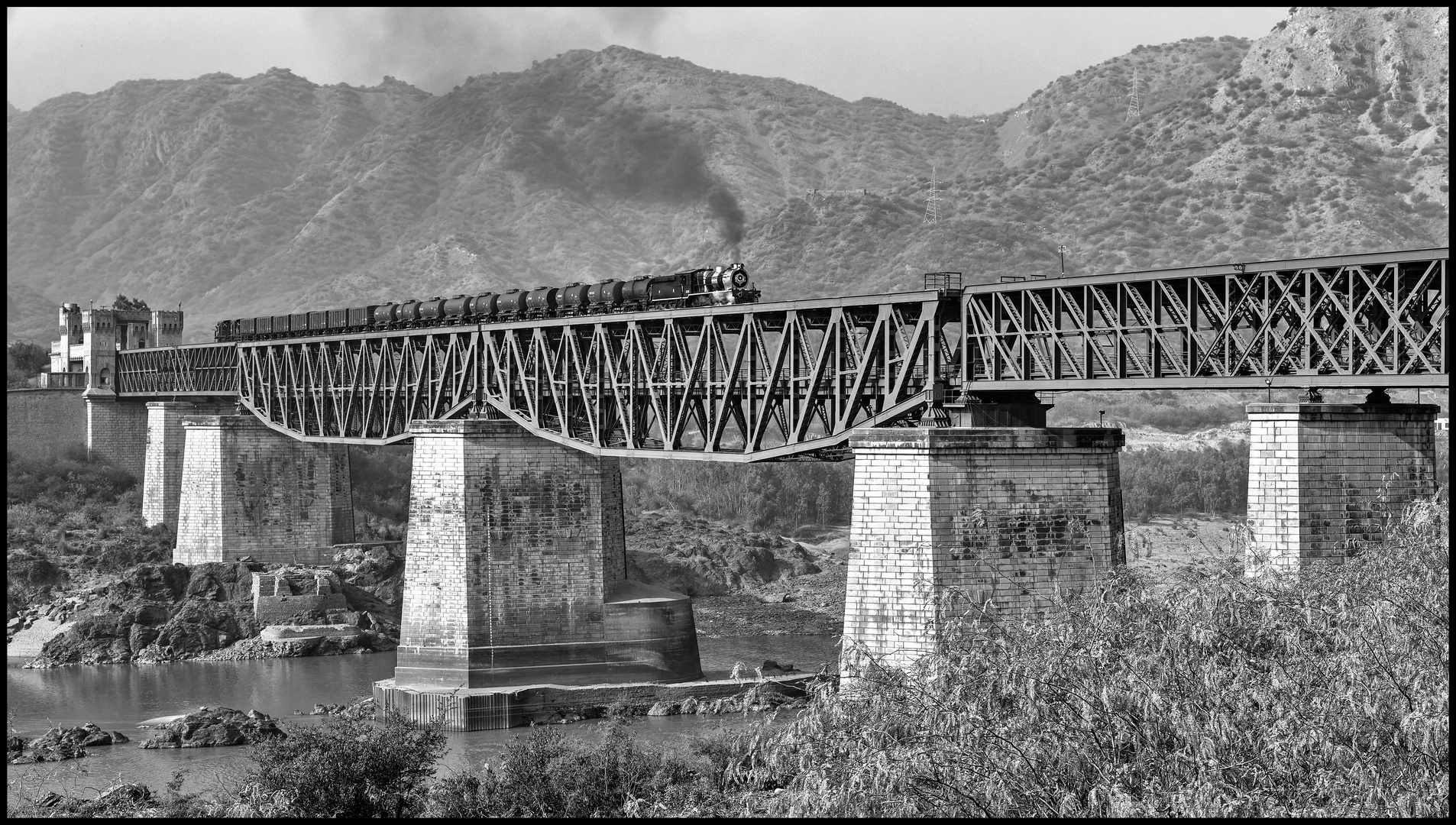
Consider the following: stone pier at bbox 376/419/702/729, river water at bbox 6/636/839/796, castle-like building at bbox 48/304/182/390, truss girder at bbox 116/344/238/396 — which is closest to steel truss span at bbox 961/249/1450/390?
river water at bbox 6/636/839/796

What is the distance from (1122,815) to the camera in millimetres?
20875

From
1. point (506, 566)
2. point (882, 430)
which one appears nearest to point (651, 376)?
point (506, 566)

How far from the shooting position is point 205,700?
201ft

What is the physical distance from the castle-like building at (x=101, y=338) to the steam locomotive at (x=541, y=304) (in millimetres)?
25204

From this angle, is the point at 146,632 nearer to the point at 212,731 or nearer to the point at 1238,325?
the point at 212,731

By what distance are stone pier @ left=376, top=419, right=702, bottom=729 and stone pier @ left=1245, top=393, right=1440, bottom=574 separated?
1033 inches

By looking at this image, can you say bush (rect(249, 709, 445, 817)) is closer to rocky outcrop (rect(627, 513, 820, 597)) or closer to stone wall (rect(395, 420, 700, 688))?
stone wall (rect(395, 420, 700, 688))

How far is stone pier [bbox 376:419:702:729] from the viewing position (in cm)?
5506

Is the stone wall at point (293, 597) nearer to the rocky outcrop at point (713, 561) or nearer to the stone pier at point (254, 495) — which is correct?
the stone pier at point (254, 495)

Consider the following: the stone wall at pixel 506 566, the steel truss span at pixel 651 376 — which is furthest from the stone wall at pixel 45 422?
the stone wall at pixel 506 566

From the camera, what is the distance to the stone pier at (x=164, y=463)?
9100cm

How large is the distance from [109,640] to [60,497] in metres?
24.7

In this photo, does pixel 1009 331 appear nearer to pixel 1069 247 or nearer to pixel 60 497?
pixel 60 497

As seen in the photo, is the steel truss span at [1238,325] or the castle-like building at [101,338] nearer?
the steel truss span at [1238,325]
